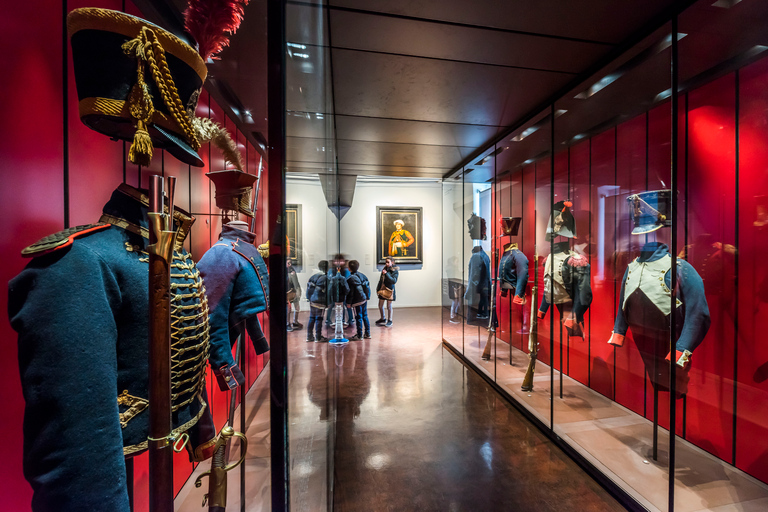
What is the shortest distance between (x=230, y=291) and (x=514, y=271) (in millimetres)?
2946

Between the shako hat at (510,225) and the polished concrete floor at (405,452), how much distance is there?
1.71 meters

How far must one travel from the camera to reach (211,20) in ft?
2.17

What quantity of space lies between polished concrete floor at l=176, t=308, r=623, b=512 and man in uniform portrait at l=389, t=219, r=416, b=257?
4.21 meters

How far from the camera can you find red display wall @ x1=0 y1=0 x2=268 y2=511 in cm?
53

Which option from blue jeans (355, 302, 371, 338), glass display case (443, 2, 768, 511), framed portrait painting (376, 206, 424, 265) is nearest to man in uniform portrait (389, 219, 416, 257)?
framed portrait painting (376, 206, 424, 265)

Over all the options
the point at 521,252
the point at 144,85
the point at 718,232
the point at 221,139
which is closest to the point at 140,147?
the point at 144,85

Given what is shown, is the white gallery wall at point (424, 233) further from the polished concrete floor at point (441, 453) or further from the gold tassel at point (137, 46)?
the gold tassel at point (137, 46)

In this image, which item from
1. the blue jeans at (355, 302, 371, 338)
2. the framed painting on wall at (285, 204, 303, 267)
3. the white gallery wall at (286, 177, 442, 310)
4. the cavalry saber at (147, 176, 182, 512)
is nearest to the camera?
the cavalry saber at (147, 176, 182, 512)

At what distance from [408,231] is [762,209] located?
626 cm

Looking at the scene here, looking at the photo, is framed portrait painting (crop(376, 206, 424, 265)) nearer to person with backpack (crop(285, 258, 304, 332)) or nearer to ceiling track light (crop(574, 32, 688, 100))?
ceiling track light (crop(574, 32, 688, 100))

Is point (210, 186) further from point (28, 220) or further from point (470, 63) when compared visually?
point (470, 63)

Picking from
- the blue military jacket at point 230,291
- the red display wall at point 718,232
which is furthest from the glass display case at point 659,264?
the blue military jacket at point 230,291

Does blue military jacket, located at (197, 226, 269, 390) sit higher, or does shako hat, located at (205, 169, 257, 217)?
shako hat, located at (205, 169, 257, 217)

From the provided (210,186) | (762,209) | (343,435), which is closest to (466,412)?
(343,435)
